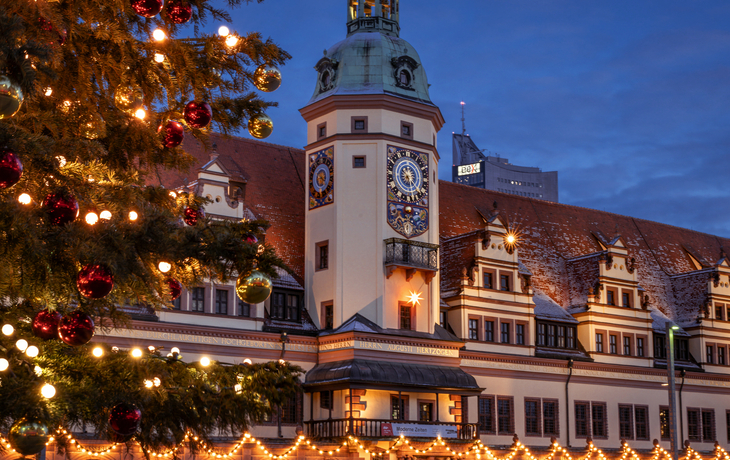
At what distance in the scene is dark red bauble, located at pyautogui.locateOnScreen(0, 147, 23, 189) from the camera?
749cm

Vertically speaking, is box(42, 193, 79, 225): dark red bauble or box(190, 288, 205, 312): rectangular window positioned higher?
box(190, 288, 205, 312): rectangular window

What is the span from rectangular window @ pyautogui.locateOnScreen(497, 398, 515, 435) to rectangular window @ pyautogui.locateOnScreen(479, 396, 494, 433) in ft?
1.25

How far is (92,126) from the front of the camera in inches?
403

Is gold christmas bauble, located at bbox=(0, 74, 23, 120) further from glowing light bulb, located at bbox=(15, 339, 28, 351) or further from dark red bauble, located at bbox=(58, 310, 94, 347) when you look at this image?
glowing light bulb, located at bbox=(15, 339, 28, 351)

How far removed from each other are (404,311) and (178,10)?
28713 millimetres

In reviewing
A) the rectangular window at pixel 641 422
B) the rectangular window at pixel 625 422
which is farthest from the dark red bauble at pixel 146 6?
the rectangular window at pixel 641 422

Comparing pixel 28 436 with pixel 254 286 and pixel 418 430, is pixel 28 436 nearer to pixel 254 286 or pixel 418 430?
pixel 254 286

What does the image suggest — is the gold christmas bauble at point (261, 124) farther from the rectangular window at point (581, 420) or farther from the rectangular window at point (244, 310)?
the rectangular window at point (581, 420)

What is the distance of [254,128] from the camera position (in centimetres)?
1133

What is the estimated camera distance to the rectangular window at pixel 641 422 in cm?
4531

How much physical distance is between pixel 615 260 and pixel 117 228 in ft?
132

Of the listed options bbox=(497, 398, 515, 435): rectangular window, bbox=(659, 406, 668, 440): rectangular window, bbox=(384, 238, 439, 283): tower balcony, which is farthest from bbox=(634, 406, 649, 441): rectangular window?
bbox=(384, 238, 439, 283): tower balcony

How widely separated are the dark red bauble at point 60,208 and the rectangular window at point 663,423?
140 ft

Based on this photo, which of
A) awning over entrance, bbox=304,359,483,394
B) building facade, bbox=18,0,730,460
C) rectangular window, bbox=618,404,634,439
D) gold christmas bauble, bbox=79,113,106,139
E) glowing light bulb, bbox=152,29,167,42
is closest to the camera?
gold christmas bauble, bbox=79,113,106,139
